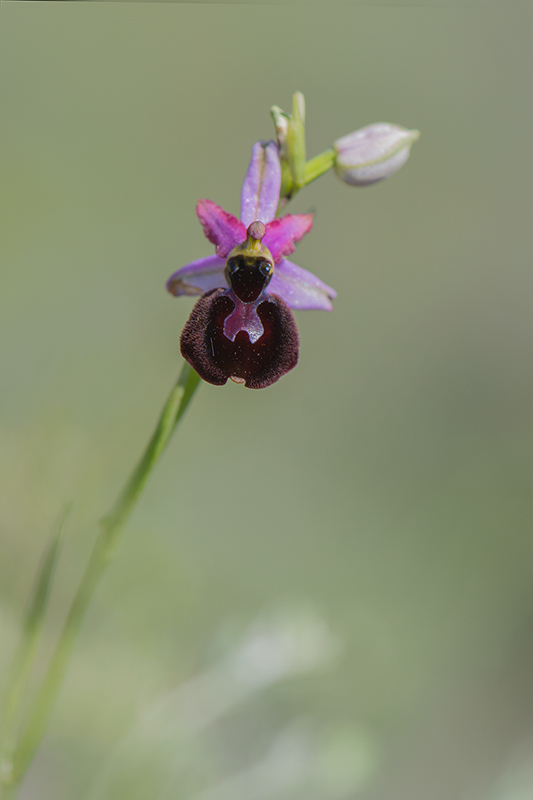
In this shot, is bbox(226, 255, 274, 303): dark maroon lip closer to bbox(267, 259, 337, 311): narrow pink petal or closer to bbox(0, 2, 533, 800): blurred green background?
bbox(267, 259, 337, 311): narrow pink petal

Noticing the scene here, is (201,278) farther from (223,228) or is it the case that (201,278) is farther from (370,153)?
(370,153)

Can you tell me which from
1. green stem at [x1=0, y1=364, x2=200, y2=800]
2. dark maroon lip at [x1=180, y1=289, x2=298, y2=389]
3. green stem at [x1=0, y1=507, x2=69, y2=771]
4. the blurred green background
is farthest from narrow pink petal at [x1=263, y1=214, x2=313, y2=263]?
the blurred green background

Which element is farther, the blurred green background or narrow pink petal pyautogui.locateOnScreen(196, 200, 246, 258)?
the blurred green background

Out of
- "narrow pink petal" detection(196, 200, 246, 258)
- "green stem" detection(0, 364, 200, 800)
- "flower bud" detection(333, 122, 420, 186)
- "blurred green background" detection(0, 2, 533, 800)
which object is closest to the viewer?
"green stem" detection(0, 364, 200, 800)

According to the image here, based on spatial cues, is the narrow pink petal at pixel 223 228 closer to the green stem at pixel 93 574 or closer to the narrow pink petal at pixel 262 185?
the narrow pink petal at pixel 262 185

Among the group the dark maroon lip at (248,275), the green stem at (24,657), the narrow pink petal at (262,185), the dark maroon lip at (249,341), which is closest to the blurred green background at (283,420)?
the green stem at (24,657)

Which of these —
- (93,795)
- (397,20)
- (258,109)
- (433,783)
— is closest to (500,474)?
(433,783)

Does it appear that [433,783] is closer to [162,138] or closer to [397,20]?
[162,138]
